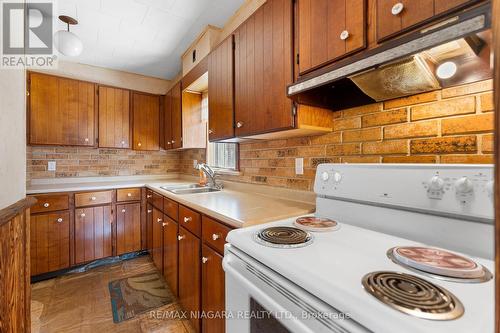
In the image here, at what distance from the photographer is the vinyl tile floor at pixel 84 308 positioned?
5.23 feet

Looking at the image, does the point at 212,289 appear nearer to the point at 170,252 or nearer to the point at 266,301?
the point at 266,301

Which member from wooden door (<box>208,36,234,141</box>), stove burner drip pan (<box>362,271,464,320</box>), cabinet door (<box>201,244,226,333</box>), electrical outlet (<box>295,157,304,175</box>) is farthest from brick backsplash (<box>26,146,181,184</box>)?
stove burner drip pan (<box>362,271,464,320</box>)

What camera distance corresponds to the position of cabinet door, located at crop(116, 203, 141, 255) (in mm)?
2635

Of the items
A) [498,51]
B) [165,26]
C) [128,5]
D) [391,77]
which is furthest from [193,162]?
[498,51]

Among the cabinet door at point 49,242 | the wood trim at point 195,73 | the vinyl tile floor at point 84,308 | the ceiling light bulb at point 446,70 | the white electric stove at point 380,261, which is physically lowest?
the vinyl tile floor at point 84,308

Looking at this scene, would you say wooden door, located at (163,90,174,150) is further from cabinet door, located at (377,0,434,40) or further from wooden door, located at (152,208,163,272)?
cabinet door, located at (377,0,434,40)

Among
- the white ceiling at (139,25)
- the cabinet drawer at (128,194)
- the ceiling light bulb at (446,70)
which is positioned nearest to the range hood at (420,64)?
the ceiling light bulb at (446,70)

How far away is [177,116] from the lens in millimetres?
2775

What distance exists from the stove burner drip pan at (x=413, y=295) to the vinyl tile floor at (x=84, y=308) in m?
1.56

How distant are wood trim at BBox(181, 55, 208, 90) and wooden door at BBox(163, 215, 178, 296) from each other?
1.44 metres

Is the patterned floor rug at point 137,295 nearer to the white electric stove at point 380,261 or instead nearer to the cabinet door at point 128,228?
the cabinet door at point 128,228

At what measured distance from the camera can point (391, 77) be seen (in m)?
0.90

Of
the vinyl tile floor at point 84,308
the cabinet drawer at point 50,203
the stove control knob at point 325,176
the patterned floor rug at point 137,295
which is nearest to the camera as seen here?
the stove control knob at point 325,176

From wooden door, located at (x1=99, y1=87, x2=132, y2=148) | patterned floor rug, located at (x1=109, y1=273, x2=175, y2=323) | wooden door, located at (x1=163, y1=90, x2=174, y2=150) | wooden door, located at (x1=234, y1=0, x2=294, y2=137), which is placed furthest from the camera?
wooden door, located at (x1=163, y1=90, x2=174, y2=150)
